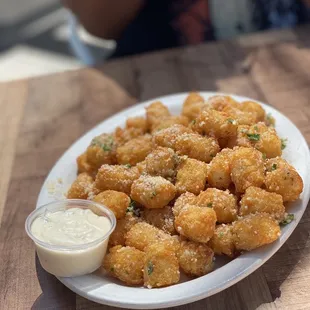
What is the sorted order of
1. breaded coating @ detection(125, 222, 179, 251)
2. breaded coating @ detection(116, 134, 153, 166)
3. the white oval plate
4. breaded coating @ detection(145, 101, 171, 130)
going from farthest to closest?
breaded coating @ detection(145, 101, 171, 130), breaded coating @ detection(116, 134, 153, 166), breaded coating @ detection(125, 222, 179, 251), the white oval plate

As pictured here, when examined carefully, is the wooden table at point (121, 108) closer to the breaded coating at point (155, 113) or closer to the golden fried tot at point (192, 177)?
the golden fried tot at point (192, 177)

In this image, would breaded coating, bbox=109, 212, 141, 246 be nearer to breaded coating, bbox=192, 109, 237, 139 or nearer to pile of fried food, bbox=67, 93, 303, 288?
pile of fried food, bbox=67, 93, 303, 288

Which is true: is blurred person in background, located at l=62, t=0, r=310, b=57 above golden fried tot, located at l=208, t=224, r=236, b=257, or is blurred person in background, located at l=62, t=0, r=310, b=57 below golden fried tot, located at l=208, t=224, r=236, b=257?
below

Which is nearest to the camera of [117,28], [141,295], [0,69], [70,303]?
[141,295]

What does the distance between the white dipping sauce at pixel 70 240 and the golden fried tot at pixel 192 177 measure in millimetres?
174

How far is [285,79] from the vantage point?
1701 mm

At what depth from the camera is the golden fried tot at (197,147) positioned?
44.8 inches

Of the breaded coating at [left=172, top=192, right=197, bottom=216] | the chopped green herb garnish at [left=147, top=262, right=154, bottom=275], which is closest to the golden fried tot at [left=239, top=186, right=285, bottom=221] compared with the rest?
the breaded coating at [left=172, top=192, right=197, bottom=216]

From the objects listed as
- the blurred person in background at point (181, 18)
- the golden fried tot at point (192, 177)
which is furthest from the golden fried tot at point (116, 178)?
the blurred person in background at point (181, 18)

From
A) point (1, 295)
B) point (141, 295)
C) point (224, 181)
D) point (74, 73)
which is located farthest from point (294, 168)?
point (74, 73)

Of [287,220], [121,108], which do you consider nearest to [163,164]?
[287,220]

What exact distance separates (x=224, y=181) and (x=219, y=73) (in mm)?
815

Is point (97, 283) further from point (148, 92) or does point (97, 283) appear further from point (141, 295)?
point (148, 92)

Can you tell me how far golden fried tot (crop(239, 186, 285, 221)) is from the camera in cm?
98
